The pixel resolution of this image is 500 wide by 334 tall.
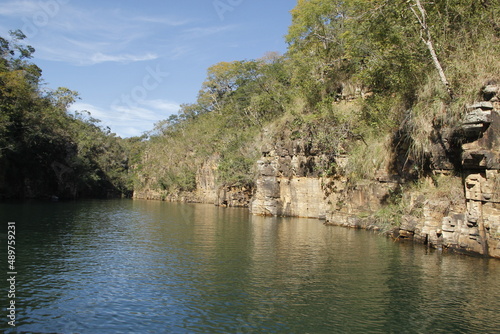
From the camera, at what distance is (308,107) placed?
37.3 meters

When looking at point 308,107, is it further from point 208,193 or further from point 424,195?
point 208,193

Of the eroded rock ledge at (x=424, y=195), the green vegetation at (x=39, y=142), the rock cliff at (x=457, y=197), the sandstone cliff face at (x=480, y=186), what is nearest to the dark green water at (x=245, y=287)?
the sandstone cliff face at (x=480, y=186)

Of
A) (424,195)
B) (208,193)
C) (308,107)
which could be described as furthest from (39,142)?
(424,195)

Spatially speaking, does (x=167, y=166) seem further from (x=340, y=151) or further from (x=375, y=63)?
(x=375, y=63)

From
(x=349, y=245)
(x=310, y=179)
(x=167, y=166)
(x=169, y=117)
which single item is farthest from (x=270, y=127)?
(x=169, y=117)

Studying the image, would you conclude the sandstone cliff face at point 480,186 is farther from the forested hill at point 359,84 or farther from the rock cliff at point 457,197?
the forested hill at point 359,84

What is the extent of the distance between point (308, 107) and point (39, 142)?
35465 mm

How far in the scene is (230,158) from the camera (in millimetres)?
52438

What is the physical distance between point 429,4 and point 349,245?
14.0 m

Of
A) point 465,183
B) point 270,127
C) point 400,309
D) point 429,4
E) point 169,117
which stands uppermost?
point 169,117

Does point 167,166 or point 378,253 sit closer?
point 378,253

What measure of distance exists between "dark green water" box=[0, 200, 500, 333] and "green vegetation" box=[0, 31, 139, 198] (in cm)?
2915

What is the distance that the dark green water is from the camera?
362 inches

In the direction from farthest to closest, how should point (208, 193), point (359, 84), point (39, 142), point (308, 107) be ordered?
point (208, 193)
point (39, 142)
point (308, 107)
point (359, 84)
